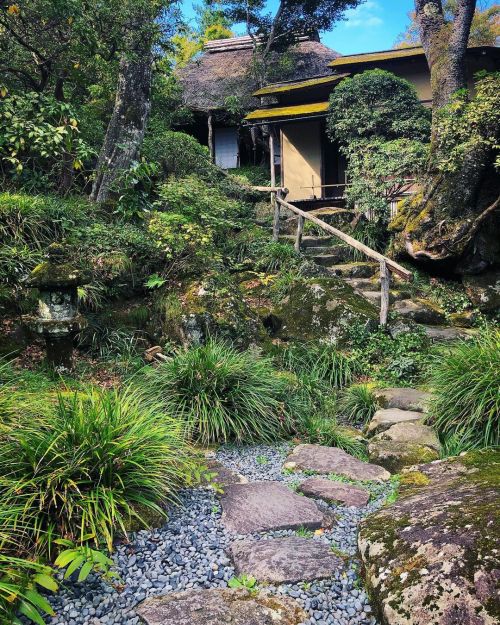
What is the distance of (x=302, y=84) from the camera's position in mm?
16219

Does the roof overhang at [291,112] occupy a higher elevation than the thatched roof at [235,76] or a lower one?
lower

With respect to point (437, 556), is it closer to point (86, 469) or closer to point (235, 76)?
point (86, 469)

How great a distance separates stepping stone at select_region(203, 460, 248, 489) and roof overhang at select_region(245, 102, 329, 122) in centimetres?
1335

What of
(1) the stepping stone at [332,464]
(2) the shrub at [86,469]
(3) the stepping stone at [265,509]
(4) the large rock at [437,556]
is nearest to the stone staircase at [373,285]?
(1) the stepping stone at [332,464]

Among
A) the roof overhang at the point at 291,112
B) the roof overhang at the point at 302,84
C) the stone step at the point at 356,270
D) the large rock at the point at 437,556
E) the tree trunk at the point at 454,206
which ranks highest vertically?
the roof overhang at the point at 302,84

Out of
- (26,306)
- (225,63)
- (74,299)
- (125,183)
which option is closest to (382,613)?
(74,299)

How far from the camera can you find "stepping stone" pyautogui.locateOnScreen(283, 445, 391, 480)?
3559 millimetres

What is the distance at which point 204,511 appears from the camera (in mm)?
2787

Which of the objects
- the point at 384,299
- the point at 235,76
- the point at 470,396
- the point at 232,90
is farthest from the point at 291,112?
the point at 470,396

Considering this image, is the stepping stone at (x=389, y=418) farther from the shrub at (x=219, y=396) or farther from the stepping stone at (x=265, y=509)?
the stepping stone at (x=265, y=509)

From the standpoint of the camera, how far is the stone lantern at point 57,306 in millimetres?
4559

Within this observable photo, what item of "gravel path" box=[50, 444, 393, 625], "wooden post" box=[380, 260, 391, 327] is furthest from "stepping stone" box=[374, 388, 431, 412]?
"gravel path" box=[50, 444, 393, 625]

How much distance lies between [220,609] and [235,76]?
821 inches

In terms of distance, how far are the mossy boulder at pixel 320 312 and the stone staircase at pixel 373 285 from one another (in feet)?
1.44
